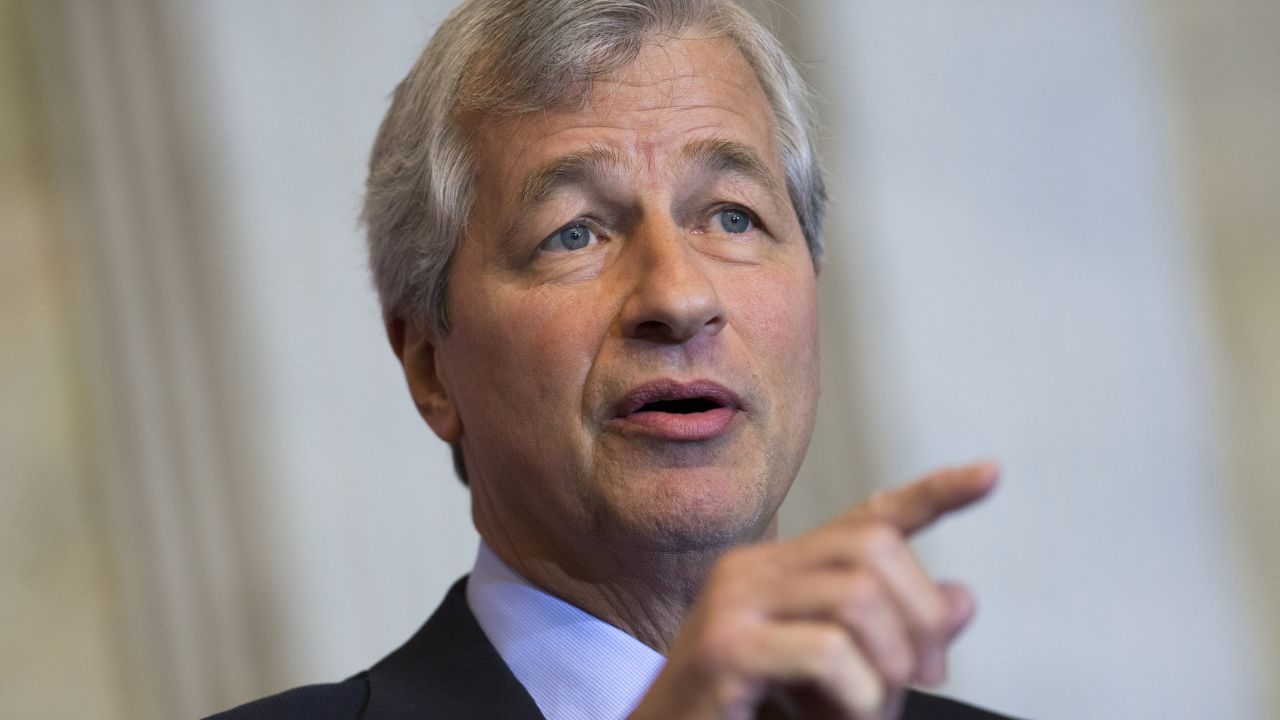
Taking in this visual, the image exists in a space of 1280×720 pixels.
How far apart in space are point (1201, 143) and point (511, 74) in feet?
11.3

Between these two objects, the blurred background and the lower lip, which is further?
the blurred background

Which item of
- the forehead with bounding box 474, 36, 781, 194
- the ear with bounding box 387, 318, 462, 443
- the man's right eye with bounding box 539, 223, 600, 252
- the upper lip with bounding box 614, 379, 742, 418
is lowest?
the upper lip with bounding box 614, 379, 742, 418

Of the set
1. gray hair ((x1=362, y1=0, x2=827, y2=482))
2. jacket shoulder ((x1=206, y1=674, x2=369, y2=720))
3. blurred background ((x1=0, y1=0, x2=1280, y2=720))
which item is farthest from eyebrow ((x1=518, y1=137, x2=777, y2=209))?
blurred background ((x1=0, y1=0, x2=1280, y2=720))

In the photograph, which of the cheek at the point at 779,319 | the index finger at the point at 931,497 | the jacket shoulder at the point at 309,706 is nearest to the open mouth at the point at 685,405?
the cheek at the point at 779,319

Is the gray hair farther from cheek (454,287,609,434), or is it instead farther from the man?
cheek (454,287,609,434)

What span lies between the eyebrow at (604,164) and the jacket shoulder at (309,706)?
2.33ft

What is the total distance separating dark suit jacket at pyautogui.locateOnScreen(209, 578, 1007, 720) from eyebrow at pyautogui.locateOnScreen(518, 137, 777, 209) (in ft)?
2.01

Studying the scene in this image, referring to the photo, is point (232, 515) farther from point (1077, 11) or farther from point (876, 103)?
point (1077, 11)

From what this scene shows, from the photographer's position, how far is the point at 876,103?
187 inches

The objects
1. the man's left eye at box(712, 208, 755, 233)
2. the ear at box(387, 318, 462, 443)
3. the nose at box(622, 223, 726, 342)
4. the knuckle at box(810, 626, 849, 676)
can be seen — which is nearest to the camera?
the knuckle at box(810, 626, 849, 676)

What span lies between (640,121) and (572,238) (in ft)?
0.62

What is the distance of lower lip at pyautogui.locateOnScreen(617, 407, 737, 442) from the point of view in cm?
193

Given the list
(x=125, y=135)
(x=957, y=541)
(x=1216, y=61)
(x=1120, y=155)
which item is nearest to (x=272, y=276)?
(x=125, y=135)

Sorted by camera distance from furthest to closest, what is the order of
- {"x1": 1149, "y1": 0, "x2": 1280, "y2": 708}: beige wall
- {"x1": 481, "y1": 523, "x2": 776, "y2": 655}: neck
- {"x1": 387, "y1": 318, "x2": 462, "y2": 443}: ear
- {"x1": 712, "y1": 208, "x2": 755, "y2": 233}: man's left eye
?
{"x1": 1149, "y1": 0, "x2": 1280, "y2": 708}: beige wall < {"x1": 387, "y1": 318, "x2": 462, "y2": 443}: ear < {"x1": 712, "y1": 208, "x2": 755, "y2": 233}: man's left eye < {"x1": 481, "y1": 523, "x2": 776, "y2": 655}: neck
